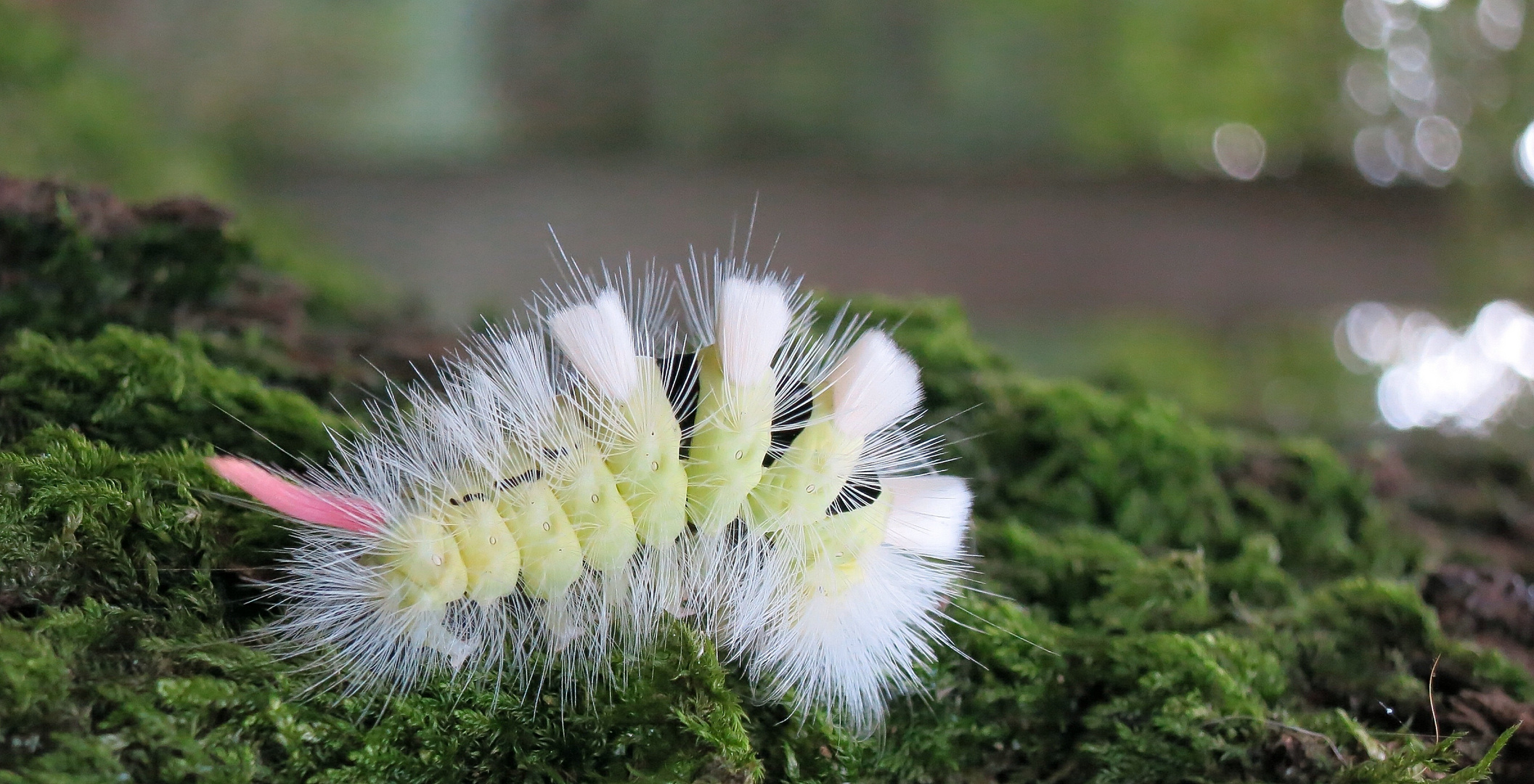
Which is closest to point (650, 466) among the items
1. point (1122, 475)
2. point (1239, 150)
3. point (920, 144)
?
point (1122, 475)

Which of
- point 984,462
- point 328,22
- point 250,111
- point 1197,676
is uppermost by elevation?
point 328,22

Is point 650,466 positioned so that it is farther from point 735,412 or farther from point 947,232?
point 947,232

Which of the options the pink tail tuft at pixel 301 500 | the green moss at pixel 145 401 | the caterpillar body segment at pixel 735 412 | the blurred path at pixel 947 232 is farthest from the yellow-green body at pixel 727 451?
Answer: the blurred path at pixel 947 232

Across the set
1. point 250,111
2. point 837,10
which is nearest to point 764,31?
point 837,10

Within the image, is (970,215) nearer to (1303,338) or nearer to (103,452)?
(1303,338)

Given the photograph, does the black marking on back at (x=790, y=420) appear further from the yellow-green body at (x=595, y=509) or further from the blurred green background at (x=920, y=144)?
the blurred green background at (x=920, y=144)

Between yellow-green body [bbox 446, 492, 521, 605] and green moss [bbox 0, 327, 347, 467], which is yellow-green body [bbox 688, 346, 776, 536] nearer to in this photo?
yellow-green body [bbox 446, 492, 521, 605]

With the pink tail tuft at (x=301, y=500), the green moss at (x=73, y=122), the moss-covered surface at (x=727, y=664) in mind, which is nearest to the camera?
the moss-covered surface at (x=727, y=664)

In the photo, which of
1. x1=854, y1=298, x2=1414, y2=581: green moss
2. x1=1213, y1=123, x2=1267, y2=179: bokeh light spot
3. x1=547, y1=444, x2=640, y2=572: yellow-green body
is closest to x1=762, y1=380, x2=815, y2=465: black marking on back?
x1=547, y1=444, x2=640, y2=572: yellow-green body
